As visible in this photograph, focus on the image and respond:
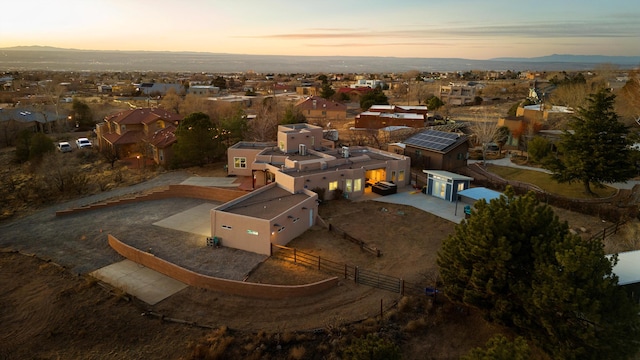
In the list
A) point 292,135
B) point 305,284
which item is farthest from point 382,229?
point 292,135

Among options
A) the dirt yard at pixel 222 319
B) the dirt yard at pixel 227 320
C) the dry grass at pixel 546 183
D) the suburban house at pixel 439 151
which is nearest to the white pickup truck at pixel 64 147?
the dirt yard at pixel 227 320

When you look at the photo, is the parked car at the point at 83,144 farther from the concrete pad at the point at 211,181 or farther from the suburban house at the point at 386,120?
the suburban house at the point at 386,120

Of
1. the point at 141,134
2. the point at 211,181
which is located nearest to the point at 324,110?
the point at 141,134

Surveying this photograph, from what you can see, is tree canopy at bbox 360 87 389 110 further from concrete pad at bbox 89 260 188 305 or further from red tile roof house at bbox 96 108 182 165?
concrete pad at bbox 89 260 188 305

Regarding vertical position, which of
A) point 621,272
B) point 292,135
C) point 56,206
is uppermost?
point 292,135

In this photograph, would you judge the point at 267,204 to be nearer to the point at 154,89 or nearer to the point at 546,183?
the point at 546,183

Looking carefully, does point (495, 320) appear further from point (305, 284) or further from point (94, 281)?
point (94, 281)

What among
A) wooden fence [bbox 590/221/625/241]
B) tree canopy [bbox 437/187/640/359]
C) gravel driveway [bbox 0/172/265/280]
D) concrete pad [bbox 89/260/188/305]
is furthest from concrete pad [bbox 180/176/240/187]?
wooden fence [bbox 590/221/625/241]
